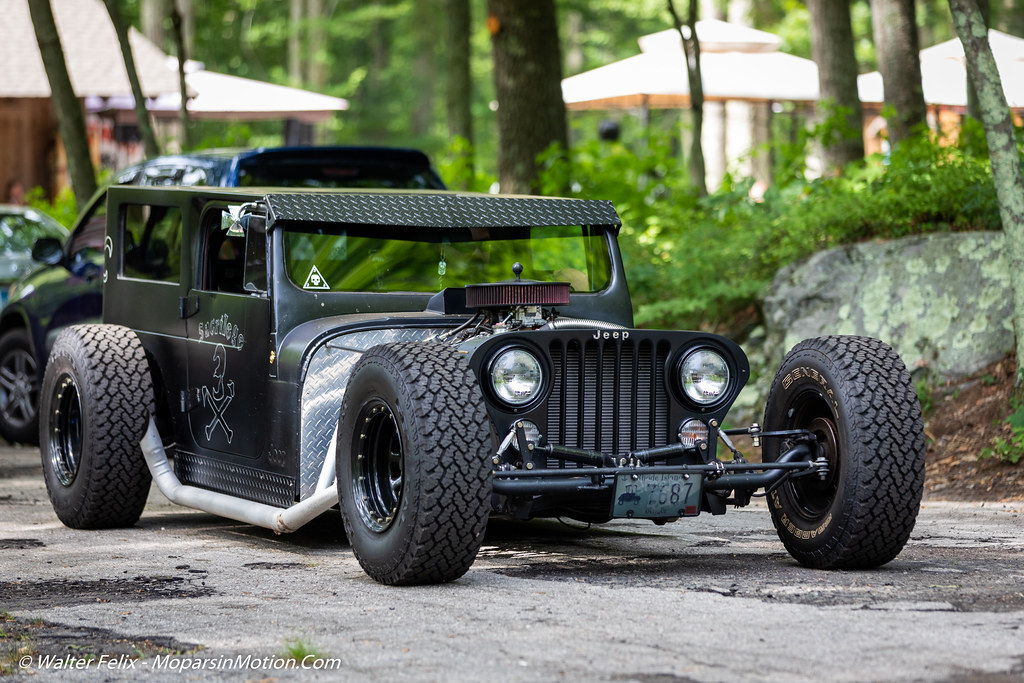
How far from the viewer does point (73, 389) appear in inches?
308

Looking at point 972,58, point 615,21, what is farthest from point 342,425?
point 615,21

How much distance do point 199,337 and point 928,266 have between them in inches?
213

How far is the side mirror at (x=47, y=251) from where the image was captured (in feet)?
34.0

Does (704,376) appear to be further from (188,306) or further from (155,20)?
(155,20)

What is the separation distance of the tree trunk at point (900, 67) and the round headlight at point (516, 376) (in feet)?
27.0

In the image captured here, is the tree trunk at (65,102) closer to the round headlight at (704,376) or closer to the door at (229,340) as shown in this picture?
the door at (229,340)

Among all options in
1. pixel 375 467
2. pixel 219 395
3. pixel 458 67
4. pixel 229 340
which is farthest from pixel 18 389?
pixel 458 67

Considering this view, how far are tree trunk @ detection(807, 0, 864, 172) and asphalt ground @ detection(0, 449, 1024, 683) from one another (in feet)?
24.8

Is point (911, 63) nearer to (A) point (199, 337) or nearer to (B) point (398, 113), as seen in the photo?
(A) point (199, 337)

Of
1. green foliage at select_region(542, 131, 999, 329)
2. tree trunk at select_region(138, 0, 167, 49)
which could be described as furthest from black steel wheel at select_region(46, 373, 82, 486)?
tree trunk at select_region(138, 0, 167, 49)

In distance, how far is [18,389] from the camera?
38.5 feet

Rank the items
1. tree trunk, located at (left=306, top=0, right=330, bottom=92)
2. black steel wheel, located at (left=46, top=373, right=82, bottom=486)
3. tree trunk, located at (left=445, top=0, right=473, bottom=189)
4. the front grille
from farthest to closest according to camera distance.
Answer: tree trunk, located at (left=306, top=0, right=330, bottom=92) → tree trunk, located at (left=445, top=0, right=473, bottom=189) → black steel wheel, located at (left=46, top=373, right=82, bottom=486) → the front grille

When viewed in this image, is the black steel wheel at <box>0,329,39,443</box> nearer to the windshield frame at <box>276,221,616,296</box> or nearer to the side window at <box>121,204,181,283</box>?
the side window at <box>121,204,181,283</box>

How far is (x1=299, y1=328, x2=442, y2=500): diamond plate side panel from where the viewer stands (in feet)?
21.5
